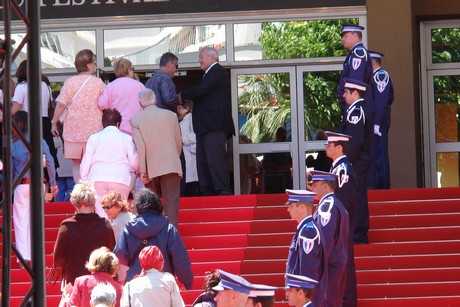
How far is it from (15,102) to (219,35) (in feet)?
19.5

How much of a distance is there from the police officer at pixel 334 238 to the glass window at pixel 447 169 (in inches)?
365

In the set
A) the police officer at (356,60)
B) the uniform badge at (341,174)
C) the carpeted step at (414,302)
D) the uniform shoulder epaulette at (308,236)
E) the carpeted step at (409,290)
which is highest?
the police officer at (356,60)

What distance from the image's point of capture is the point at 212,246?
1406 centimetres

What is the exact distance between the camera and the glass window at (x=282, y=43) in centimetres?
1939

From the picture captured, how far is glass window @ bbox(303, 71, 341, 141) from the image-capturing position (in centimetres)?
1948

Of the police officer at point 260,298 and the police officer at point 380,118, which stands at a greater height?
the police officer at point 380,118

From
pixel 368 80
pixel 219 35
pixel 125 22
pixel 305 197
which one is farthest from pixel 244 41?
pixel 305 197

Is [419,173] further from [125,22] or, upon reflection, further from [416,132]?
[125,22]

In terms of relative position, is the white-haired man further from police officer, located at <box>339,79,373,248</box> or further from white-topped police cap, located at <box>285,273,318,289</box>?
white-topped police cap, located at <box>285,273,318,289</box>

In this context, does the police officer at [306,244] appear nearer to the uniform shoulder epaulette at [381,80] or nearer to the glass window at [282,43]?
the uniform shoulder epaulette at [381,80]

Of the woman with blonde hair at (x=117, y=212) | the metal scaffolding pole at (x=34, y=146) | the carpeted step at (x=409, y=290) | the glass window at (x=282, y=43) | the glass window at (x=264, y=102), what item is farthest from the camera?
the glass window at (x=264, y=102)

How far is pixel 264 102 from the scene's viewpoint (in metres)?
19.5

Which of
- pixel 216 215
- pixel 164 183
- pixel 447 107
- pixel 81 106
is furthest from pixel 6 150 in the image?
pixel 447 107

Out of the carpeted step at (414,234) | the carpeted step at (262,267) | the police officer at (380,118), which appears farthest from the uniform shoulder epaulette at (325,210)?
the police officer at (380,118)
